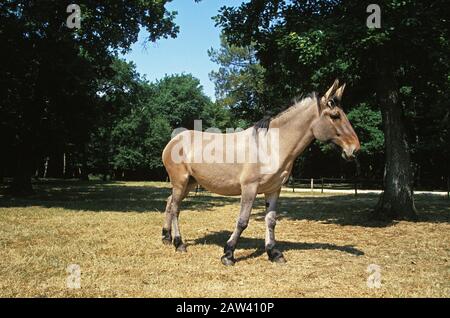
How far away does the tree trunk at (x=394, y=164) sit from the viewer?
15.9m

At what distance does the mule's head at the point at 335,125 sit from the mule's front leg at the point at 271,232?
162 cm

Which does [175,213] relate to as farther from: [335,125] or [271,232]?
[335,125]

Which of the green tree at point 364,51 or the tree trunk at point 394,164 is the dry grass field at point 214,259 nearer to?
the tree trunk at point 394,164

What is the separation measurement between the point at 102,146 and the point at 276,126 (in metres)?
59.7

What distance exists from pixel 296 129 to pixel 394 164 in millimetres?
9414

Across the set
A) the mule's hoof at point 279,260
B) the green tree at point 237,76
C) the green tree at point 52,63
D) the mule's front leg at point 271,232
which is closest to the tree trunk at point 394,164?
the mule's front leg at point 271,232

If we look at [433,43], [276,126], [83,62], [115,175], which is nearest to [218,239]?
[276,126]

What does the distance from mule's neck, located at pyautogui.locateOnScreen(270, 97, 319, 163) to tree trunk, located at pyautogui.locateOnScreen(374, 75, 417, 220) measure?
9.05m

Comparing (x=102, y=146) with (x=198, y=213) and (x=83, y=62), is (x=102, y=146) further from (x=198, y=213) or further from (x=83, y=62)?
(x=198, y=213)

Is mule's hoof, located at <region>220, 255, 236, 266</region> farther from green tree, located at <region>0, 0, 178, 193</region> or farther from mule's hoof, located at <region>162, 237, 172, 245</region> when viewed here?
green tree, located at <region>0, 0, 178, 193</region>

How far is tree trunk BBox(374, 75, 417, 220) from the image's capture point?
1591 centimetres

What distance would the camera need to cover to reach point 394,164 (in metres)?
16.1

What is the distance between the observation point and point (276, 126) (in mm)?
8562

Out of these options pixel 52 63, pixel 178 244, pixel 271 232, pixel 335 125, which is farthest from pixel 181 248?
pixel 52 63
